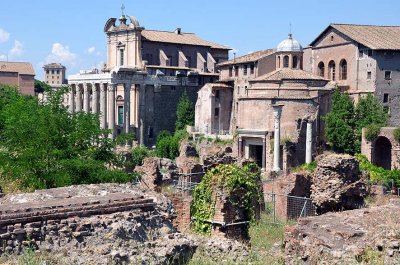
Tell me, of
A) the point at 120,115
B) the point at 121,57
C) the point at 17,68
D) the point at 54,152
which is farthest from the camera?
the point at 17,68

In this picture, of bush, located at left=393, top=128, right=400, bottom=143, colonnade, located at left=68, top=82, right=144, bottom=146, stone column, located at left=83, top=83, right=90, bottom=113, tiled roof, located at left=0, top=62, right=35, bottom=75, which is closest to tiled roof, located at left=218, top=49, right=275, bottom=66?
colonnade, located at left=68, top=82, right=144, bottom=146

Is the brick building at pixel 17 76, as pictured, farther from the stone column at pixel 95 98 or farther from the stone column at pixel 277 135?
the stone column at pixel 277 135

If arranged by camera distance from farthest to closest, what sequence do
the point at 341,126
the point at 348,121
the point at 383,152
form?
the point at 348,121 → the point at 341,126 → the point at 383,152

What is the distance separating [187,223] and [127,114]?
36.9m

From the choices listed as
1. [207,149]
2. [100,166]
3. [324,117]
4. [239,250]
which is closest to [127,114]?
[207,149]

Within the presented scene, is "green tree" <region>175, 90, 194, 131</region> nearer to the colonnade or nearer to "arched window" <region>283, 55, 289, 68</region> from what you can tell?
the colonnade

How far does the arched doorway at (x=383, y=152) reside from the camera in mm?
34597

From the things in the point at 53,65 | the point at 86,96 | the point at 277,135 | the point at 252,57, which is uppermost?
the point at 53,65

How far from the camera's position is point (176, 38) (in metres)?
56.6

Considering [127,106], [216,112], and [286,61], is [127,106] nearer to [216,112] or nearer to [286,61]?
[216,112]

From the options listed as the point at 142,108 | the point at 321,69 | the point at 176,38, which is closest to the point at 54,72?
the point at 176,38

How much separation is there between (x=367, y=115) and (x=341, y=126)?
6.59ft

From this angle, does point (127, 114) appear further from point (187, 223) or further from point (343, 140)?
point (187, 223)

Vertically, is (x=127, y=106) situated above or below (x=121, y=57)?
below
